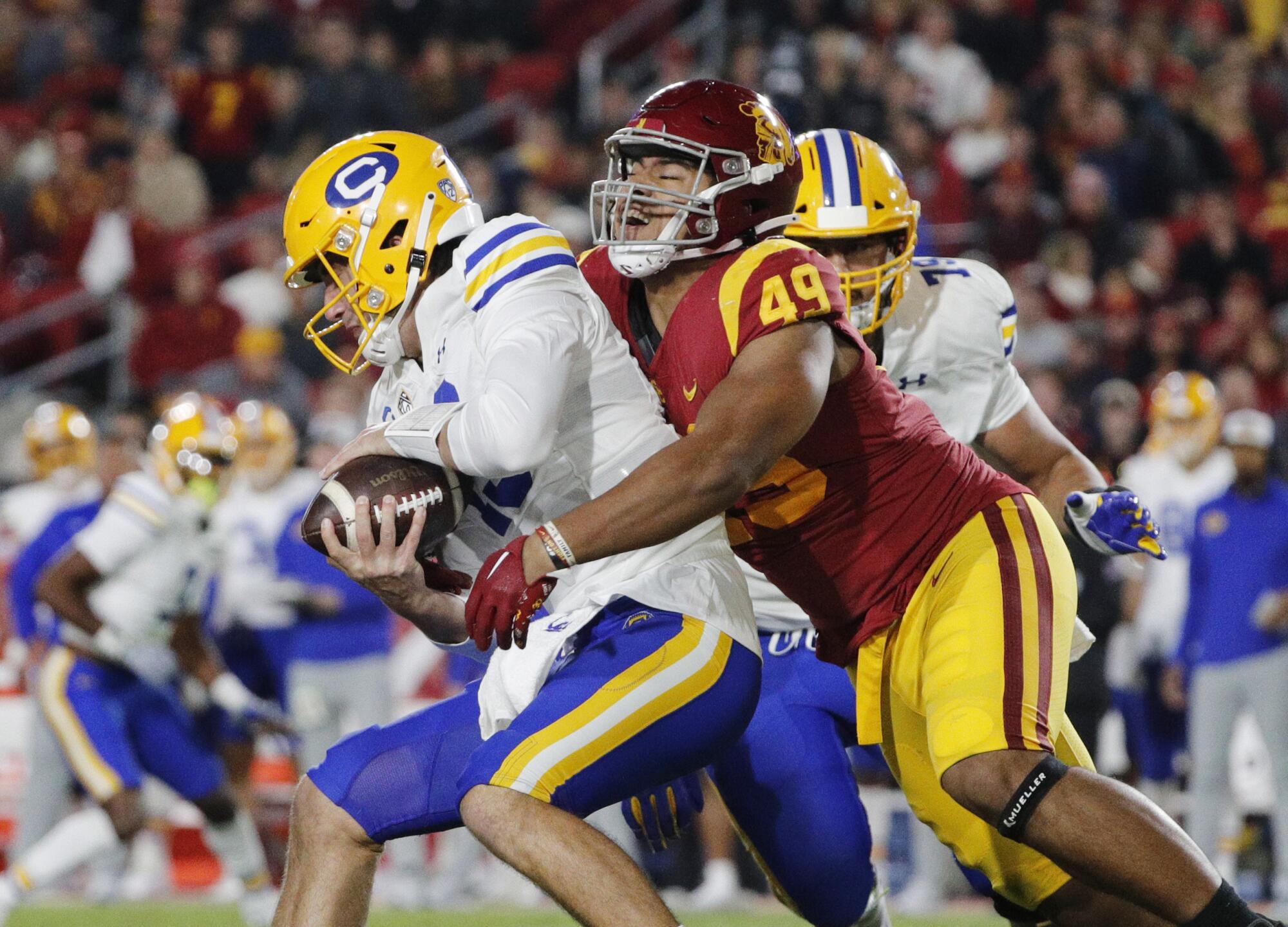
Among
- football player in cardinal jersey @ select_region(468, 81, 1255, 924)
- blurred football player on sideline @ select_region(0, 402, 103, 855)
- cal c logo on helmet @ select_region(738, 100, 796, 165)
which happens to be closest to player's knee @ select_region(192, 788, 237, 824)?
blurred football player on sideline @ select_region(0, 402, 103, 855)

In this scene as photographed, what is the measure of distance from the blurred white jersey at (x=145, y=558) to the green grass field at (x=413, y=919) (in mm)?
1048

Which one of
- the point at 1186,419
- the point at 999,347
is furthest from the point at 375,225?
the point at 1186,419

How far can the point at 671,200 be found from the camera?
316 cm

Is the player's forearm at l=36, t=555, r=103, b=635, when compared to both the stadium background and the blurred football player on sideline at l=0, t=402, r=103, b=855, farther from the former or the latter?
the stadium background

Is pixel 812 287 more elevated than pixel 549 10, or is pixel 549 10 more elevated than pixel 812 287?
pixel 812 287

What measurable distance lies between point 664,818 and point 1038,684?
30.0 inches

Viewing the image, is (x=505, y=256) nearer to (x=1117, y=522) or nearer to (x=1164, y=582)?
Result: (x=1117, y=522)

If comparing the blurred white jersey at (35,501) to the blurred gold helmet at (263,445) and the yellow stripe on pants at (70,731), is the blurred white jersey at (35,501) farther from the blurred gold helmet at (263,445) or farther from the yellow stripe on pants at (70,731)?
the yellow stripe on pants at (70,731)

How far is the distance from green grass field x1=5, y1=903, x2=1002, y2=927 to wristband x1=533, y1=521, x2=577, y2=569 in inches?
152

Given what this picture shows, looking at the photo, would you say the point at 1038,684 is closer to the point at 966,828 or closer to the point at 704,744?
the point at 966,828

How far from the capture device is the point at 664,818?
132 inches

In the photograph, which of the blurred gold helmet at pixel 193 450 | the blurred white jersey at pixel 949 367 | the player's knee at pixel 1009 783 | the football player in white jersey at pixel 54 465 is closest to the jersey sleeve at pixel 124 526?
the blurred gold helmet at pixel 193 450

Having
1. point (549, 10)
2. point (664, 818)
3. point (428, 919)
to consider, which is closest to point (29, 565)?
point (428, 919)

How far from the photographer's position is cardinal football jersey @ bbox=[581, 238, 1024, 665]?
122 inches
